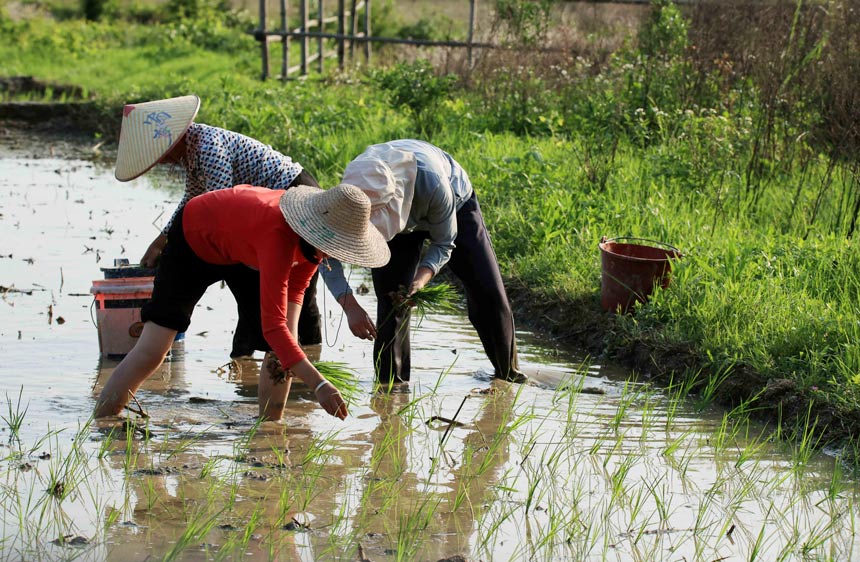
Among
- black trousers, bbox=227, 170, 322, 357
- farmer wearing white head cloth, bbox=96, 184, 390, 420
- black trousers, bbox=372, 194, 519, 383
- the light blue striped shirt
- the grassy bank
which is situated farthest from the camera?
the grassy bank

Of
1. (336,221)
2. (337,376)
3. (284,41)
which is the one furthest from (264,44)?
(336,221)

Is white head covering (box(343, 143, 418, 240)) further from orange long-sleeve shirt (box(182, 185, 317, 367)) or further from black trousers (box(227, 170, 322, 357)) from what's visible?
black trousers (box(227, 170, 322, 357))

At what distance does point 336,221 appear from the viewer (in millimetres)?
3664

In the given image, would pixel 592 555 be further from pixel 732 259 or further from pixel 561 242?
pixel 561 242

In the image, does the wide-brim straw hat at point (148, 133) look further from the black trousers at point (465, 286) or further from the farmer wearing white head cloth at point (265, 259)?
the black trousers at point (465, 286)

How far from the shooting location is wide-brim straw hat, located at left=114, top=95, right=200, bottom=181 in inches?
173

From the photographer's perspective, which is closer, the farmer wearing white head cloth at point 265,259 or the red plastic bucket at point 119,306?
the farmer wearing white head cloth at point 265,259

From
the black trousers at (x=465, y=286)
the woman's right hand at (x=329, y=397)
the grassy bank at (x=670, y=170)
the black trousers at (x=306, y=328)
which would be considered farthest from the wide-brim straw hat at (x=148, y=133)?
the grassy bank at (x=670, y=170)

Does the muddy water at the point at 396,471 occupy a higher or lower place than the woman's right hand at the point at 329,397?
lower

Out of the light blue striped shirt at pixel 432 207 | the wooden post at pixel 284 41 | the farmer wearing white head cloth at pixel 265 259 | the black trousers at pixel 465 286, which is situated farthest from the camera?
the wooden post at pixel 284 41

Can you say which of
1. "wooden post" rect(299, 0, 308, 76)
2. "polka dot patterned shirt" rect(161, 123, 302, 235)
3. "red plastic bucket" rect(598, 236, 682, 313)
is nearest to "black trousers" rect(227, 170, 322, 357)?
"polka dot patterned shirt" rect(161, 123, 302, 235)

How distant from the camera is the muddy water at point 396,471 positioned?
11.7 ft

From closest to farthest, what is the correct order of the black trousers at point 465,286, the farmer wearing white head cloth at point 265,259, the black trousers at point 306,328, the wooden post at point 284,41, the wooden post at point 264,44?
the farmer wearing white head cloth at point 265,259 → the black trousers at point 465,286 → the black trousers at point 306,328 → the wooden post at point 264,44 → the wooden post at point 284,41

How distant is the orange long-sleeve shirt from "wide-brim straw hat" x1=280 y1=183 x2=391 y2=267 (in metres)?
0.12
